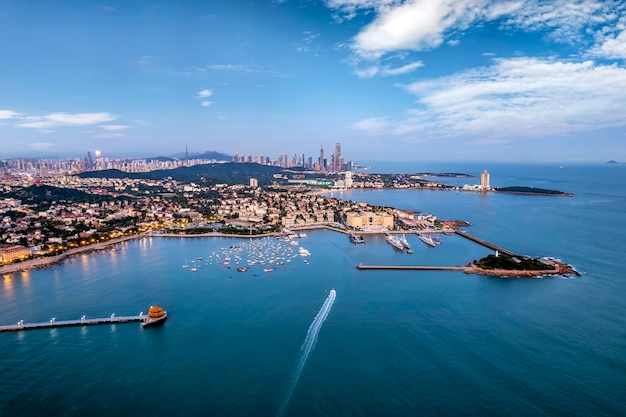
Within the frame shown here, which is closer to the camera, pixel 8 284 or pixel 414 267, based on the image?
pixel 8 284

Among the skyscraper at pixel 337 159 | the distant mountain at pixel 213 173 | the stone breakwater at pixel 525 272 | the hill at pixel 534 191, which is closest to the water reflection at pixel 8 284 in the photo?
the stone breakwater at pixel 525 272

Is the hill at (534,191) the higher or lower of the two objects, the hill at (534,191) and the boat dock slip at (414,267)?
the higher

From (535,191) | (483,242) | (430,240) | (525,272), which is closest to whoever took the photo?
(525,272)

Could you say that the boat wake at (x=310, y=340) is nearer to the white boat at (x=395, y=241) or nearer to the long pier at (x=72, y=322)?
the long pier at (x=72, y=322)

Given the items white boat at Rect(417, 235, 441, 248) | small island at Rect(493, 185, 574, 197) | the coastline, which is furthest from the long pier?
small island at Rect(493, 185, 574, 197)

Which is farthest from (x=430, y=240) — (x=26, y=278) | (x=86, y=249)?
(x=26, y=278)

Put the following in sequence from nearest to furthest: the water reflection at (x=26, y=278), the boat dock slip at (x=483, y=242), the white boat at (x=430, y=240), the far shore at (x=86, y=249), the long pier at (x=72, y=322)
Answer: the long pier at (x=72, y=322) → the water reflection at (x=26, y=278) → the far shore at (x=86, y=249) → the boat dock slip at (x=483, y=242) → the white boat at (x=430, y=240)

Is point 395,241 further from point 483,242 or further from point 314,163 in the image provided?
point 314,163

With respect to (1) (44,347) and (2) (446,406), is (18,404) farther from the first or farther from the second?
(2) (446,406)
